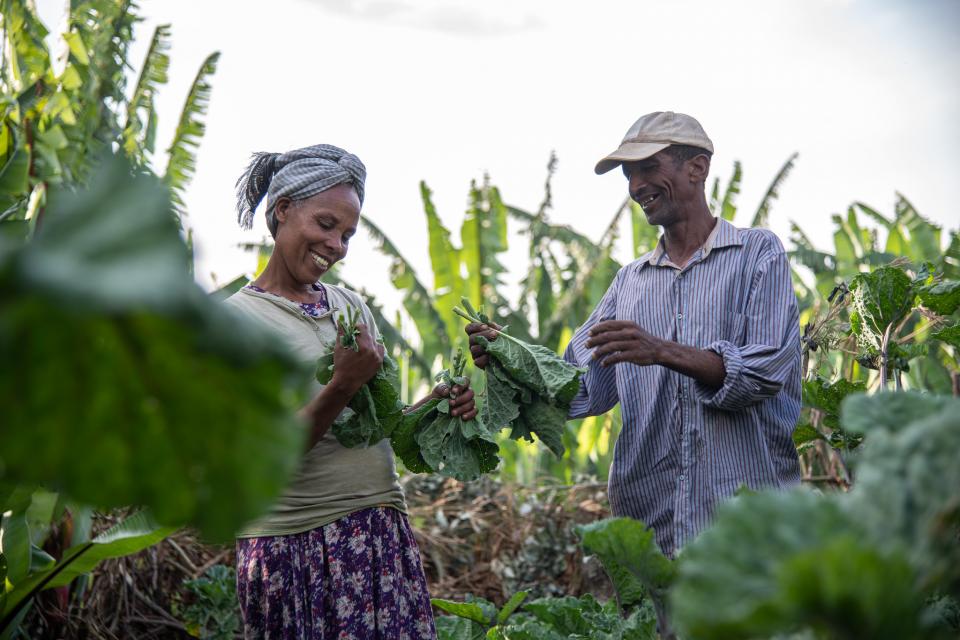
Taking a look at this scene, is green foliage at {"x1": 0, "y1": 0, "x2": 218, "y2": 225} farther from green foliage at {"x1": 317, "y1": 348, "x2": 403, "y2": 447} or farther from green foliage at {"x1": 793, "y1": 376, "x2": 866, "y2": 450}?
green foliage at {"x1": 793, "y1": 376, "x2": 866, "y2": 450}

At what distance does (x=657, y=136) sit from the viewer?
279cm

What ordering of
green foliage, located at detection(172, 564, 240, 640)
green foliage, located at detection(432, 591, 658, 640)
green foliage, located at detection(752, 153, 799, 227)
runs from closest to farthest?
1. green foliage, located at detection(432, 591, 658, 640)
2. green foliage, located at detection(172, 564, 240, 640)
3. green foliage, located at detection(752, 153, 799, 227)

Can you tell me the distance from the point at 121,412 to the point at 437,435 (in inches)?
71.4

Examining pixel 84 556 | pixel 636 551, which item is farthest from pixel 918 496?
pixel 84 556

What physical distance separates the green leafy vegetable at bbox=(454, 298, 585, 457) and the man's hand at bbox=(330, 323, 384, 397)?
0.41 m

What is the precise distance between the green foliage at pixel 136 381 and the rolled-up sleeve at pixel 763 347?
6.33ft

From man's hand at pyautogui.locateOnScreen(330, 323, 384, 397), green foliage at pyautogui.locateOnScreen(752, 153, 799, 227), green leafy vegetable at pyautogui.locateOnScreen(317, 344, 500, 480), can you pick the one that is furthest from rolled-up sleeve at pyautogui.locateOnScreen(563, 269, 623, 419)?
green foliage at pyautogui.locateOnScreen(752, 153, 799, 227)

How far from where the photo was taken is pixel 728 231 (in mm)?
2768

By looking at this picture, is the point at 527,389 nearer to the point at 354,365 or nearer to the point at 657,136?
the point at 354,365

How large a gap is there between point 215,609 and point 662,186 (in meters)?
2.67

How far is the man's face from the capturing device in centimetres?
278

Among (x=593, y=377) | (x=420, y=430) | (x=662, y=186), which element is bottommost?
(x=420, y=430)

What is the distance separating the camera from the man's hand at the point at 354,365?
218 centimetres

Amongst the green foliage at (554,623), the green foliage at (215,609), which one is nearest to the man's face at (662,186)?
the green foliage at (554,623)
